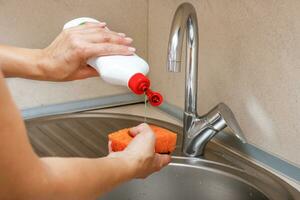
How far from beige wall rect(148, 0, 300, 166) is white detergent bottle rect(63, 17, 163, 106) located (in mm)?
286

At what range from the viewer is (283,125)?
869mm

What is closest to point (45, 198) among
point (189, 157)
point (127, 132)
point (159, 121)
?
point (127, 132)

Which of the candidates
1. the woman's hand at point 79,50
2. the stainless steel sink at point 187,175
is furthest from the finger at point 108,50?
the stainless steel sink at point 187,175

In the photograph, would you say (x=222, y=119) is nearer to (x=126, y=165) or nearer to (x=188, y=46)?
(x=188, y=46)

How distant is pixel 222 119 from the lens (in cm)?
92

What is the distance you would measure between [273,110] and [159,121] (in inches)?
14.6

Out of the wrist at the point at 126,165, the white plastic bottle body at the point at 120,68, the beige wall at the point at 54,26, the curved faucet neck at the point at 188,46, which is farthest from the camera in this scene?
the beige wall at the point at 54,26

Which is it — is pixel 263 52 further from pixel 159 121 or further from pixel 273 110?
pixel 159 121

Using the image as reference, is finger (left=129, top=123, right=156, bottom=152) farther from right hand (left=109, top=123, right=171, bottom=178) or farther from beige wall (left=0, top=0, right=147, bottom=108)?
beige wall (left=0, top=0, right=147, bottom=108)

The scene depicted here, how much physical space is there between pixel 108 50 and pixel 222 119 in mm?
319

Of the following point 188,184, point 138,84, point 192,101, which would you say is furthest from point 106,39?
point 188,184

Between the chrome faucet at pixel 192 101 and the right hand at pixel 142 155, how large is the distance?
20cm

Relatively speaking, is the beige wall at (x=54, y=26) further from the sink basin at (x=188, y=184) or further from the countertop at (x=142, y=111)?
the sink basin at (x=188, y=184)

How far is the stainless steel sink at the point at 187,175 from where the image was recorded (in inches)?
34.3
